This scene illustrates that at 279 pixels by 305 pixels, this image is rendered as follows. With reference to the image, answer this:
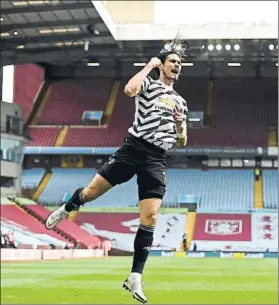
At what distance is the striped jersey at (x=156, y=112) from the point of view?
3.74 meters

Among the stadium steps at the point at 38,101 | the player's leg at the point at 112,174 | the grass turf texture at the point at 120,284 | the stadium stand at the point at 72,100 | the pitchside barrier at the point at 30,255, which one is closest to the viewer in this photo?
the player's leg at the point at 112,174

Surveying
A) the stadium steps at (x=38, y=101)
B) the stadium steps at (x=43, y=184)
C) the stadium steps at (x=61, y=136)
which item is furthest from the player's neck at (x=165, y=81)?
the stadium steps at (x=43, y=184)

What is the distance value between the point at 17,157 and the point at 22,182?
0.65 metres

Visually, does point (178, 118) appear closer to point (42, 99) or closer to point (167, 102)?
point (167, 102)

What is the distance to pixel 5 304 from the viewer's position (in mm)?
15117

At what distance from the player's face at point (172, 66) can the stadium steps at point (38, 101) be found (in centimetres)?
179

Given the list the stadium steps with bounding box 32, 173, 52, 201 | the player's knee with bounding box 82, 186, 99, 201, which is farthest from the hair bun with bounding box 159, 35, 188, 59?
the stadium steps with bounding box 32, 173, 52, 201

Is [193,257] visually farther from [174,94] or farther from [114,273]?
[174,94]

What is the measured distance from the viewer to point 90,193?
385 cm

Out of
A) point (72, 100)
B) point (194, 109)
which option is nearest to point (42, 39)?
point (72, 100)

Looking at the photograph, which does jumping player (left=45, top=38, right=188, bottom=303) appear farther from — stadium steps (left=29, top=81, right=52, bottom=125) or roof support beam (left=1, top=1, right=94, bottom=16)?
stadium steps (left=29, top=81, right=52, bottom=125)

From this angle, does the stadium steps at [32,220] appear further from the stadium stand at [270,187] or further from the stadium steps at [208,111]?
the stadium stand at [270,187]

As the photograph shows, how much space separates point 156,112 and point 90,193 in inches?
21.2

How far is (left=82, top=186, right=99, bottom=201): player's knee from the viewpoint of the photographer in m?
3.83
